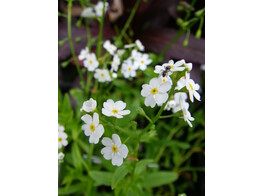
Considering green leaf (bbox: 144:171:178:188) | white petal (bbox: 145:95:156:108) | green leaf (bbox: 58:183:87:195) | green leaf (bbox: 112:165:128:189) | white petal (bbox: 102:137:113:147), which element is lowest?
green leaf (bbox: 58:183:87:195)

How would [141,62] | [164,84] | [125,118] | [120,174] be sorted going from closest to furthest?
[164,84] → [120,174] → [141,62] → [125,118]

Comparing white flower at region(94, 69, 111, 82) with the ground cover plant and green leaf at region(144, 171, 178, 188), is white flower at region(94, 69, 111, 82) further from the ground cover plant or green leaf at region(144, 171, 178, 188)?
green leaf at region(144, 171, 178, 188)

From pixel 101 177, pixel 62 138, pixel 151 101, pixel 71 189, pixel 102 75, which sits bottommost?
pixel 71 189

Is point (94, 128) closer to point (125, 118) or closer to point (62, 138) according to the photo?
point (62, 138)

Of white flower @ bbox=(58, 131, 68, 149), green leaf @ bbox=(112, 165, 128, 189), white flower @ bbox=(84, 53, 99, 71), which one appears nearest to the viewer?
green leaf @ bbox=(112, 165, 128, 189)

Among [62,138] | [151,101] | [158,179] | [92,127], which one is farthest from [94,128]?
[158,179]

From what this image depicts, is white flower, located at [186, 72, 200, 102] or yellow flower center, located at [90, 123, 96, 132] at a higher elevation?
white flower, located at [186, 72, 200, 102]

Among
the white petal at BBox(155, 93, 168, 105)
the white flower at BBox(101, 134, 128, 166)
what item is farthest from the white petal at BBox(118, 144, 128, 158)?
the white petal at BBox(155, 93, 168, 105)

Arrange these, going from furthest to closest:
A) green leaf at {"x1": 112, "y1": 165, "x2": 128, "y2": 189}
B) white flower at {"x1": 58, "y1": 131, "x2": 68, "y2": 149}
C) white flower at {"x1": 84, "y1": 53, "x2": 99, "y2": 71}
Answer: white flower at {"x1": 84, "y1": 53, "x2": 99, "y2": 71}
white flower at {"x1": 58, "y1": 131, "x2": 68, "y2": 149}
green leaf at {"x1": 112, "y1": 165, "x2": 128, "y2": 189}
